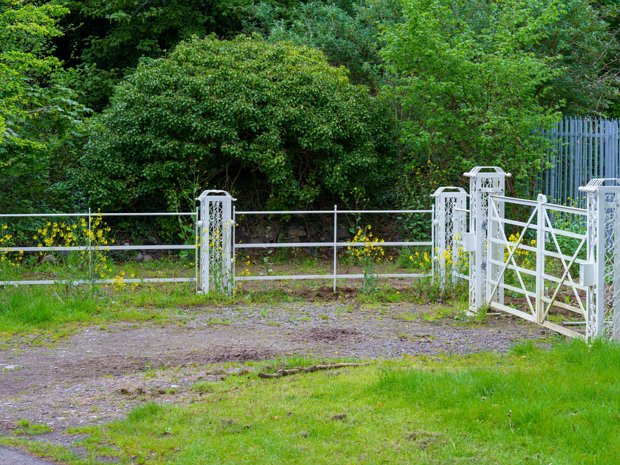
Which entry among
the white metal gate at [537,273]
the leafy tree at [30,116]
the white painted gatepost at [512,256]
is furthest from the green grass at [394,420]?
the leafy tree at [30,116]

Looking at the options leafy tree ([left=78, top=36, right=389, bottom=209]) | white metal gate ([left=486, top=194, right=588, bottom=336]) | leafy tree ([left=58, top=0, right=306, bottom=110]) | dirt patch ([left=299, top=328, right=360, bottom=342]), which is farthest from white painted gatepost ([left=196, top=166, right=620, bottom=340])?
leafy tree ([left=58, top=0, right=306, bottom=110])

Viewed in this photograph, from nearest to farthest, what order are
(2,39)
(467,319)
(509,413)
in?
1. (509,413)
2. (467,319)
3. (2,39)

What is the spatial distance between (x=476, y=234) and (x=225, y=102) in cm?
655

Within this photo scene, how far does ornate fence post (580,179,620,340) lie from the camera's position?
8.86 m

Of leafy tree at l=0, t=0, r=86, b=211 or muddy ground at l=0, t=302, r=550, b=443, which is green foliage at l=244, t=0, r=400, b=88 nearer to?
leafy tree at l=0, t=0, r=86, b=211

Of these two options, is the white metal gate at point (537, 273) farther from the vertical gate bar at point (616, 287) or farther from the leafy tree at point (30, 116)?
the leafy tree at point (30, 116)

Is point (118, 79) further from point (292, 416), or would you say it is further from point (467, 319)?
point (292, 416)

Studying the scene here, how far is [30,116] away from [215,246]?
577 cm

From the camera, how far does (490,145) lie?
1691 cm

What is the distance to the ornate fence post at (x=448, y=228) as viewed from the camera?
13.2 metres

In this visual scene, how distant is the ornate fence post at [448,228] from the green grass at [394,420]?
512cm

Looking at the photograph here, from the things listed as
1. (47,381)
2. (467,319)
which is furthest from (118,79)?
(47,381)

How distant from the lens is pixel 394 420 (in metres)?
6.67

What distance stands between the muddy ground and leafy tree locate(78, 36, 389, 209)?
4.95m
